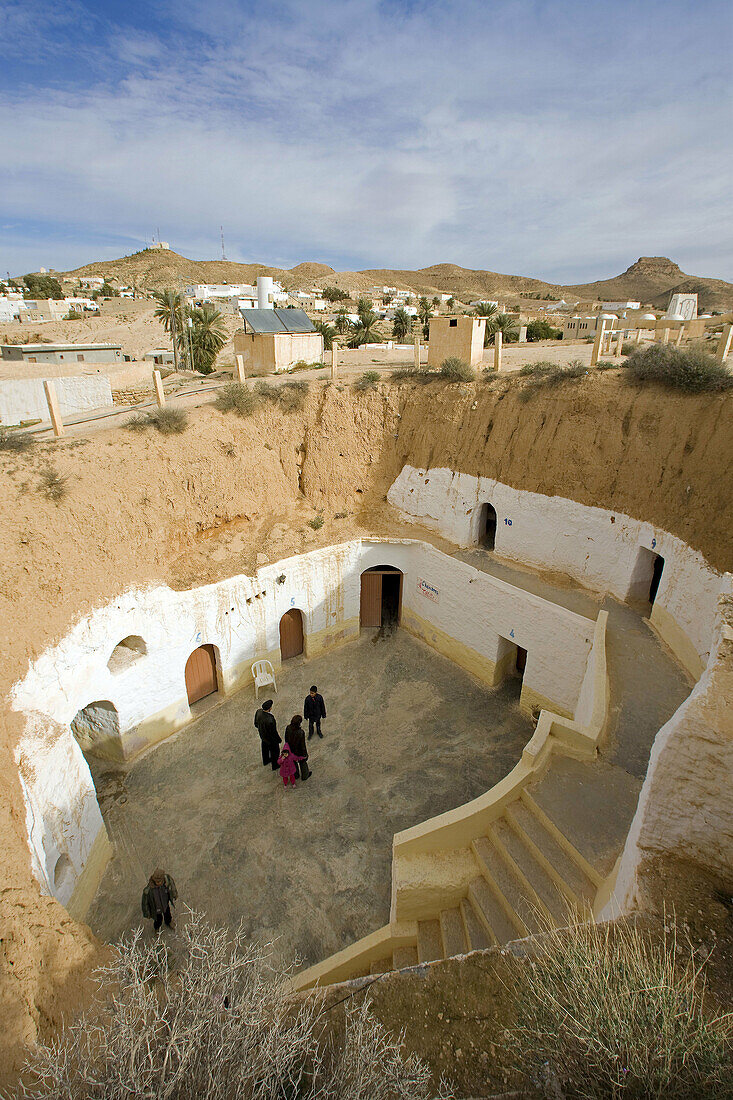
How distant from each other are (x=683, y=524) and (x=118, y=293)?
66.2 metres

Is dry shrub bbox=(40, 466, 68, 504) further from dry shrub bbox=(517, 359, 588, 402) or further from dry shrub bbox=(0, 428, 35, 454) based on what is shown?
dry shrub bbox=(517, 359, 588, 402)

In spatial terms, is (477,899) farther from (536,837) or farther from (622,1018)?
(622,1018)

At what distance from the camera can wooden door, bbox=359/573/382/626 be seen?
14.8 meters

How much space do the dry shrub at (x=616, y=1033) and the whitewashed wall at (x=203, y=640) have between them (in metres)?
6.17

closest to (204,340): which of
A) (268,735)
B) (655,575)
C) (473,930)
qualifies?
(268,735)

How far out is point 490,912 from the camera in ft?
21.7

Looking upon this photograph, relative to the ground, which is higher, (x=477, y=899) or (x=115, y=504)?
(x=115, y=504)

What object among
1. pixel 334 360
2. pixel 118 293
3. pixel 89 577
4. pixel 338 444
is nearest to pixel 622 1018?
pixel 89 577

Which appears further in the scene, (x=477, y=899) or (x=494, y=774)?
(x=494, y=774)

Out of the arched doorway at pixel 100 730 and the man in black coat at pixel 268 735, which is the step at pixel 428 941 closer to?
the man in black coat at pixel 268 735

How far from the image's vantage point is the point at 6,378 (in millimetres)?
19125

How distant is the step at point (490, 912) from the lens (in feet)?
20.7

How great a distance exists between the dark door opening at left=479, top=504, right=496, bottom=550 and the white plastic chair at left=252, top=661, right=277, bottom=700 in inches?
272

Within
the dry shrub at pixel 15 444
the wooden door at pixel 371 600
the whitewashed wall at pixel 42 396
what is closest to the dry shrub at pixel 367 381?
the wooden door at pixel 371 600
